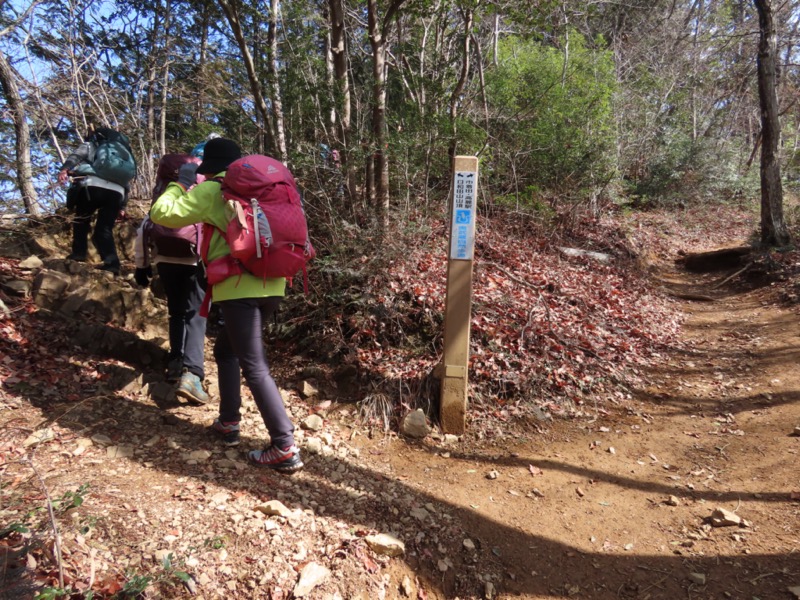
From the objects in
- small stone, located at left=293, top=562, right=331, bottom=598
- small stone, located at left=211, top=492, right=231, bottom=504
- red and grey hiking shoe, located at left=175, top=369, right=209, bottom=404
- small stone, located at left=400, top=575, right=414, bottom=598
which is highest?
red and grey hiking shoe, located at left=175, top=369, right=209, bottom=404

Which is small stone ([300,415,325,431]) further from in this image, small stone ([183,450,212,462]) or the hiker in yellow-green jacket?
small stone ([183,450,212,462])

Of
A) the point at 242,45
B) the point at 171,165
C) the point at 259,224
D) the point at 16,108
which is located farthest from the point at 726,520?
the point at 16,108

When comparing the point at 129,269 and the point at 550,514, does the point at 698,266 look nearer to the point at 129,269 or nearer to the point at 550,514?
the point at 550,514

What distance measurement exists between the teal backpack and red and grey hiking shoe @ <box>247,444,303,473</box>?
11.2ft

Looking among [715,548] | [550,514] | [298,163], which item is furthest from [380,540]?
[298,163]

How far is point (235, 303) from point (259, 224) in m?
0.50

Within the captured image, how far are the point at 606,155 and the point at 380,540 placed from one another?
35.3 feet

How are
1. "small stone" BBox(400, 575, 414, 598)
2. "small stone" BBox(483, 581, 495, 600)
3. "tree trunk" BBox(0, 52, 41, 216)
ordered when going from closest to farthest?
"small stone" BBox(400, 575, 414, 598) → "small stone" BBox(483, 581, 495, 600) → "tree trunk" BBox(0, 52, 41, 216)

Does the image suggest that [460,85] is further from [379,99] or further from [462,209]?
[462,209]

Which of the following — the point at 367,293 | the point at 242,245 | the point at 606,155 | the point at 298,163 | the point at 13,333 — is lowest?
the point at 13,333

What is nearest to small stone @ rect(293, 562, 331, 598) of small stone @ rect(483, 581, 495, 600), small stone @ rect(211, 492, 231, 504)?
small stone @ rect(211, 492, 231, 504)

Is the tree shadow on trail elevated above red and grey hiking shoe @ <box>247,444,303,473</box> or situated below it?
below

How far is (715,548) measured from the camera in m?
2.89

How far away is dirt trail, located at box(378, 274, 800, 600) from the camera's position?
2.72 metres
